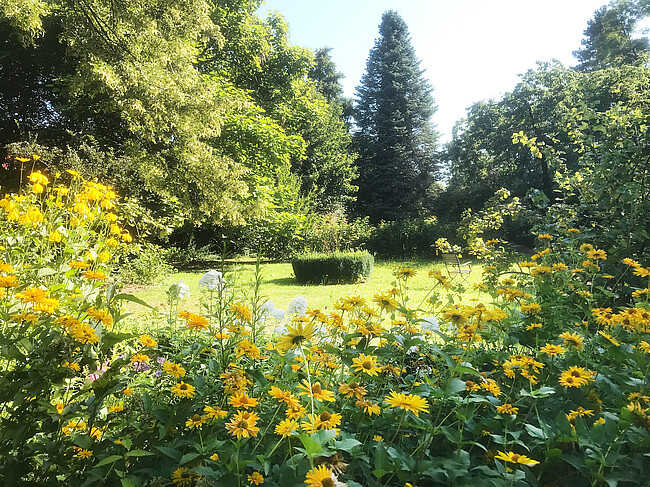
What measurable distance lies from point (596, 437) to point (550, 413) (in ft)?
0.81

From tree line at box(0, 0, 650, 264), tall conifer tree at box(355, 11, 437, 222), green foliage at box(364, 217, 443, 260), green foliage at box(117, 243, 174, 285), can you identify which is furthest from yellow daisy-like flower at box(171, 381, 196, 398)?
tall conifer tree at box(355, 11, 437, 222)

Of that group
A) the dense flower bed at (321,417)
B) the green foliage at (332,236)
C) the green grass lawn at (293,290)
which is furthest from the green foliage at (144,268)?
the dense flower bed at (321,417)

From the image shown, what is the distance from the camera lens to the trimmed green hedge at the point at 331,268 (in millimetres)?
8555

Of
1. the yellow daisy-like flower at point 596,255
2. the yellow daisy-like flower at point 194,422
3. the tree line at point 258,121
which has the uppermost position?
the tree line at point 258,121

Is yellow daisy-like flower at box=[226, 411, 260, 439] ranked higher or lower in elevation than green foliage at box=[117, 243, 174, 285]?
higher

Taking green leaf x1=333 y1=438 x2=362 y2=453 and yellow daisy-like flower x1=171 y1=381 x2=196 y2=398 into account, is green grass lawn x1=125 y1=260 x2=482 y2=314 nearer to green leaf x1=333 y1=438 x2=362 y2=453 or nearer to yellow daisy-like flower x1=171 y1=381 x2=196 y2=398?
yellow daisy-like flower x1=171 y1=381 x2=196 y2=398

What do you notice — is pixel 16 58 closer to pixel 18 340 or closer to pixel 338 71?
pixel 18 340

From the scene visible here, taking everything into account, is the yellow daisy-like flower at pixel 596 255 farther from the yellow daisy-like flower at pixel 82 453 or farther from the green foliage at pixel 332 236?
the green foliage at pixel 332 236

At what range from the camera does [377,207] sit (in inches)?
825

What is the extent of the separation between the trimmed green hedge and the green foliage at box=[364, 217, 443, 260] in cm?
522

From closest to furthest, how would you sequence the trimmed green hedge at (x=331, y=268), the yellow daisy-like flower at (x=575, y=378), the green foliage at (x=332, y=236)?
the yellow daisy-like flower at (x=575, y=378) < the trimmed green hedge at (x=331, y=268) < the green foliage at (x=332, y=236)

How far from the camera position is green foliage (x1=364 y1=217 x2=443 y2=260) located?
14.1 meters

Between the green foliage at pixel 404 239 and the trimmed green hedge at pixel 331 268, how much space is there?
5221 mm

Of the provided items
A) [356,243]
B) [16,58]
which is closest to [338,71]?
[356,243]
